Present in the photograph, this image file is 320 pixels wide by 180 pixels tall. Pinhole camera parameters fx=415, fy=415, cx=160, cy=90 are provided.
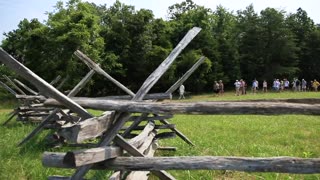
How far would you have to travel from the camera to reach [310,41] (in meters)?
52.0

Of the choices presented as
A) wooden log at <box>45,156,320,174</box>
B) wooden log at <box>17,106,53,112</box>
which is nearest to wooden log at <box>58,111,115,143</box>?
wooden log at <box>45,156,320,174</box>

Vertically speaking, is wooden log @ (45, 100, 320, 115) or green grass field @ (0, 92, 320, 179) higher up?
wooden log @ (45, 100, 320, 115)

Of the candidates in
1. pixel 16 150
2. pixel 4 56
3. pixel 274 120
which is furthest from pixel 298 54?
pixel 4 56

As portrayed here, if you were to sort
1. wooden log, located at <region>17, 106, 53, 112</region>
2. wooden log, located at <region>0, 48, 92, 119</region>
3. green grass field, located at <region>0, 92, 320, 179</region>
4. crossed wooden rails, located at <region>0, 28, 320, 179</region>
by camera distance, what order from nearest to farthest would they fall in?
crossed wooden rails, located at <region>0, 28, 320, 179</region> → wooden log, located at <region>0, 48, 92, 119</region> → green grass field, located at <region>0, 92, 320, 179</region> → wooden log, located at <region>17, 106, 53, 112</region>

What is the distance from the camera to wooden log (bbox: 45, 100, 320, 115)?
4.01 meters

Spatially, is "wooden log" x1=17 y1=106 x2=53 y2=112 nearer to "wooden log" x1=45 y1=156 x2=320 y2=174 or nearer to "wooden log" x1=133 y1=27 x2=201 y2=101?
"wooden log" x1=133 y1=27 x2=201 y2=101

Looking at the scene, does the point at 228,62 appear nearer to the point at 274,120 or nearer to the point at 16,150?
the point at 274,120

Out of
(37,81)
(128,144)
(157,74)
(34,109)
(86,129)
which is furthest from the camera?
(34,109)

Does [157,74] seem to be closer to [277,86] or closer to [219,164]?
[219,164]

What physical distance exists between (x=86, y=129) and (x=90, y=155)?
285 millimetres

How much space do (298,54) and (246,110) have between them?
166ft

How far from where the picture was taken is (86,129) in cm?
397

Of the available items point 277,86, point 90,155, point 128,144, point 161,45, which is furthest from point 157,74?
point 161,45

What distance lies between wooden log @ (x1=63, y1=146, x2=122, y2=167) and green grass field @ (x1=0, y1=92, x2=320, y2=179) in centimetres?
219
